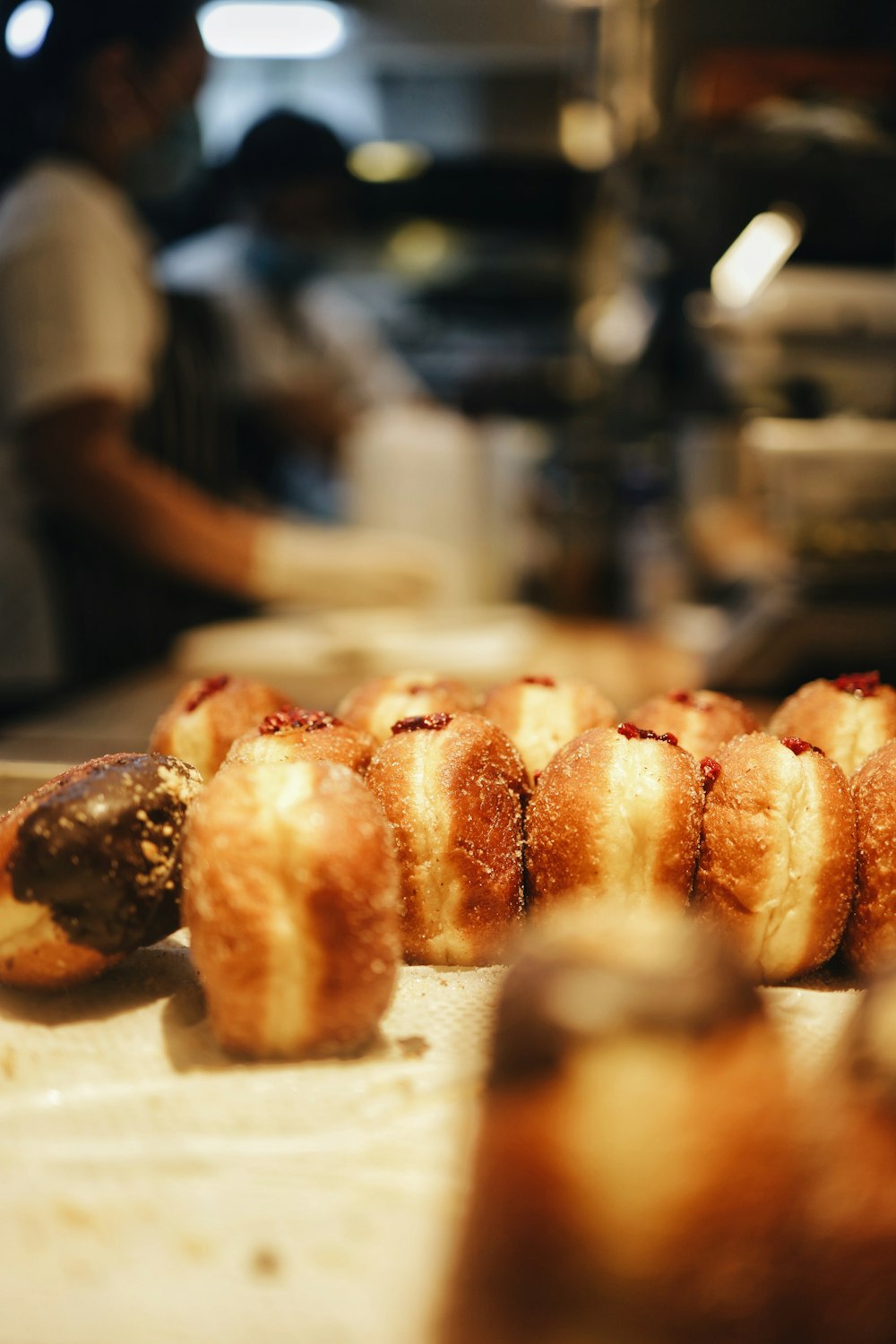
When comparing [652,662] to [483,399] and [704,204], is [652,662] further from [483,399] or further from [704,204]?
[483,399]

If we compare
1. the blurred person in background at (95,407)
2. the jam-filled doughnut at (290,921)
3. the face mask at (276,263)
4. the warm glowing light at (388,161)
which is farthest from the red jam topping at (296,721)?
the warm glowing light at (388,161)

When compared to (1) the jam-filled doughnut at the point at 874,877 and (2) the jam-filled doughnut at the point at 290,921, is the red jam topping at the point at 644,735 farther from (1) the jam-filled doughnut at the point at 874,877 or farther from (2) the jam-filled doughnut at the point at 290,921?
(2) the jam-filled doughnut at the point at 290,921

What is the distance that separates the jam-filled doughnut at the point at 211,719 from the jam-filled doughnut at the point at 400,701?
0.34 ft

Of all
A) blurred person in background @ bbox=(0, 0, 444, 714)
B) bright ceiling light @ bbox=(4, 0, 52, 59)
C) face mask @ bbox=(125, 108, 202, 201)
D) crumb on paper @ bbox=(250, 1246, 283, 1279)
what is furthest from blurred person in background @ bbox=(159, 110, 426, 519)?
crumb on paper @ bbox=(250, 1246, 283, 1279)

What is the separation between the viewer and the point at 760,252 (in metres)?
2.45

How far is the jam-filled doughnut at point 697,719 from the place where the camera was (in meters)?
1.18

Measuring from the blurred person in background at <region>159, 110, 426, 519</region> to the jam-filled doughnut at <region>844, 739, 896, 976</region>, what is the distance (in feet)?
11.8

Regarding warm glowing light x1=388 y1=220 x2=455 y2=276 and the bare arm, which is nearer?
the bare arm

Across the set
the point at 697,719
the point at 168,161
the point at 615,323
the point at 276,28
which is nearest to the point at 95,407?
the point at 168,161

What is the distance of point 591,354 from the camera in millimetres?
5723

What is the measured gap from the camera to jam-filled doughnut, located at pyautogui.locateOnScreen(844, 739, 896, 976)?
38.2 inches

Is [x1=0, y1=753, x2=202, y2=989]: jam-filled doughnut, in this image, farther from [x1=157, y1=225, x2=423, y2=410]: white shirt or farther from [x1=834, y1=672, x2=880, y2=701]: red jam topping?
[x1=157, y1=225, x2=423, y2=410]: white shirt

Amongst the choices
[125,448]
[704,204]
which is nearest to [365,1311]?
[704,204]

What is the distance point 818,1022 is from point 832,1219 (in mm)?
381
